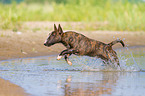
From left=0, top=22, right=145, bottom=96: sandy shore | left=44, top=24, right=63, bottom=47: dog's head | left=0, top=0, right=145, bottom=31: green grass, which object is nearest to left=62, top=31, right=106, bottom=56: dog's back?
left=44, top=24, right=63, bottom=47: dog's head

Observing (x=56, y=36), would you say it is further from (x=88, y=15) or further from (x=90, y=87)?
(x=88, y=15)

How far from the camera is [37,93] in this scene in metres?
6.75

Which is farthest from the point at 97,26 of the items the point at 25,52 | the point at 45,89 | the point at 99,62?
the point at 45,89

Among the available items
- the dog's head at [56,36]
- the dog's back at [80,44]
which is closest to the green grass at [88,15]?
the dog's head at [56,36]

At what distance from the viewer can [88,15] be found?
2406 centimetres

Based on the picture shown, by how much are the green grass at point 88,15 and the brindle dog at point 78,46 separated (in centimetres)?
864

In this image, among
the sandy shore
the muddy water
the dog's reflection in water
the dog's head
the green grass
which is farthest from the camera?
the green grass

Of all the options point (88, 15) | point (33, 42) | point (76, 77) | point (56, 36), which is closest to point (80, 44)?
point (56, 36)

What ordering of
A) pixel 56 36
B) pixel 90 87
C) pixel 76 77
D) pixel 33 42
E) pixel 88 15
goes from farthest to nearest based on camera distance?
pixel 88 15 → pixel 33 42 → pixel 56 36 → pixel 76 77 → pixel 90 87

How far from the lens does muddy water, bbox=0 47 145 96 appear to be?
7.06 metres

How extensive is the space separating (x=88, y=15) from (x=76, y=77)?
15.4 m

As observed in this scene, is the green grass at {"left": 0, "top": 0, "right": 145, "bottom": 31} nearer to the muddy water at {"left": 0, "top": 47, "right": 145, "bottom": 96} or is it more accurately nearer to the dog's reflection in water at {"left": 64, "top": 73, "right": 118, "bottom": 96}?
the muddy water at {"left": 0, "top": 47, "right": 145, "bottom": 96}

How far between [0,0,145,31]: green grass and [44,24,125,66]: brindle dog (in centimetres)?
864

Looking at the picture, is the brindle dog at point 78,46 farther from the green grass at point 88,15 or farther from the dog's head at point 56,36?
the green grass at point 88,15
